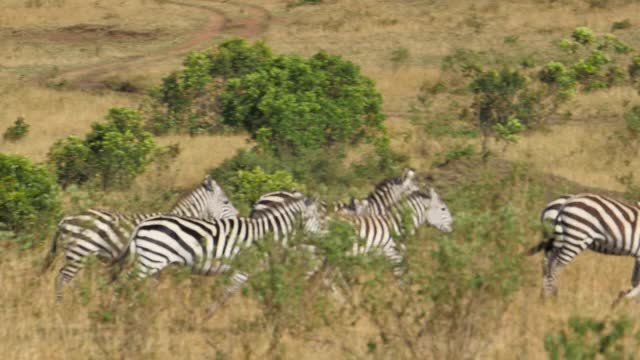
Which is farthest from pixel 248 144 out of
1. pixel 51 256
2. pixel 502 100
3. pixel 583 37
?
pixel 583 37

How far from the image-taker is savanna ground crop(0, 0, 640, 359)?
9.87m

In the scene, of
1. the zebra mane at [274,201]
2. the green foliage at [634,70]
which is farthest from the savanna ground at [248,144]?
the zebra mane at [274,201]

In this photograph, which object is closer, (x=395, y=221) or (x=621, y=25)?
(x=395, y=221)

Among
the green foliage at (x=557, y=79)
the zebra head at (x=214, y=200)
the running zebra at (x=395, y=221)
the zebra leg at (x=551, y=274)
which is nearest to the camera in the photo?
the running zebra at (x=395, y=221)

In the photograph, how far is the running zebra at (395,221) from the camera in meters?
12.4

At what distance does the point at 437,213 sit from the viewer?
1458cm

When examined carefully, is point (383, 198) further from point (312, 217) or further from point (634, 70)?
point (634, 70)

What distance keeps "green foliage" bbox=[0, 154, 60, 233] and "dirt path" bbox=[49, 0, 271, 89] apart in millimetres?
20715

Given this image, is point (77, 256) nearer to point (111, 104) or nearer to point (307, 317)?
point (307, 317)

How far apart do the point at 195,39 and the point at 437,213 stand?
3090cm

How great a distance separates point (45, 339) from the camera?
1002 cm

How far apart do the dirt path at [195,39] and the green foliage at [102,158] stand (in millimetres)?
15271

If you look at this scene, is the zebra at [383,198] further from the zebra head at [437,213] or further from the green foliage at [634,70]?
the green foliage at [634,70]

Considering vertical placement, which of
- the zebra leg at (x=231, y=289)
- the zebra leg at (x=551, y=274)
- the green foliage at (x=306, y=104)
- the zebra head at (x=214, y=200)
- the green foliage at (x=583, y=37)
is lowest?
the green foliage at (x=583, y=37)
